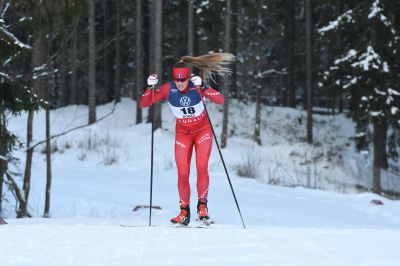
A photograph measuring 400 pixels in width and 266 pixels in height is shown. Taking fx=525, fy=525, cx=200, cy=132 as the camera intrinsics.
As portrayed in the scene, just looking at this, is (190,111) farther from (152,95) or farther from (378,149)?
(378,149)

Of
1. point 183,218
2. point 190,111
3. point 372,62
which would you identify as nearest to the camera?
point 183,218

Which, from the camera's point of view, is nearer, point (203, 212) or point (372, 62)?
point (203, 212)

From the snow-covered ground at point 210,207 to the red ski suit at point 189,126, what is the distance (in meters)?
0.82

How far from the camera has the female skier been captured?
7.28m

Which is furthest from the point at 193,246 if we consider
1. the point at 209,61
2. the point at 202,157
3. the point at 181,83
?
the point at 209,61

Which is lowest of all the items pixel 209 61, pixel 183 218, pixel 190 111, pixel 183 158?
pixel 183 218

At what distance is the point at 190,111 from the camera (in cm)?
733

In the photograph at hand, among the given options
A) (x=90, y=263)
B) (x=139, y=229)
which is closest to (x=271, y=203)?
(x=139, y=229)

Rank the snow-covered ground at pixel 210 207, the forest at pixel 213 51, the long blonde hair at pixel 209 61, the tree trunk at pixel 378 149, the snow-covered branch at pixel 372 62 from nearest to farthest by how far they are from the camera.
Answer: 1. the snow-covered ground at pixel 210 207
2. the long blonde hair at pixel 209 61
3. the forest at pixel 213 51
4. the snow-covered branch at pixel 372 62
5. the tree trunk at pixel 378 149

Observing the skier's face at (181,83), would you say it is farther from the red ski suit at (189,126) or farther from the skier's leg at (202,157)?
the skier's leg at (202,157)

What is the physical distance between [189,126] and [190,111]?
0.23m

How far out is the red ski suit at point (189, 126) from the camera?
7.30 m

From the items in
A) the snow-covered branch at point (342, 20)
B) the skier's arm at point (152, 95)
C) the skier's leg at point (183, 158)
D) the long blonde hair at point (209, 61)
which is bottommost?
the skier's leg at point (183, 158)

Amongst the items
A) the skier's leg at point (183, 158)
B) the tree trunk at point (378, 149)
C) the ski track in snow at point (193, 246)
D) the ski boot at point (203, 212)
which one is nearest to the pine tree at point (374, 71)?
the tree trunk at point (378, 149)
